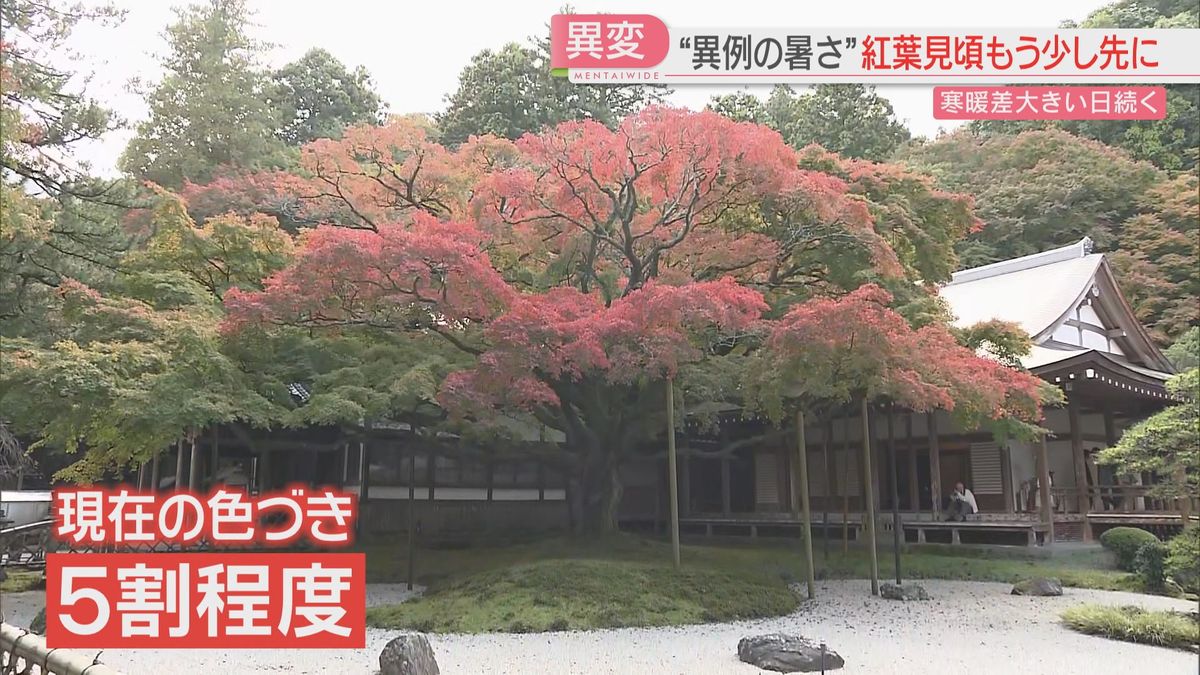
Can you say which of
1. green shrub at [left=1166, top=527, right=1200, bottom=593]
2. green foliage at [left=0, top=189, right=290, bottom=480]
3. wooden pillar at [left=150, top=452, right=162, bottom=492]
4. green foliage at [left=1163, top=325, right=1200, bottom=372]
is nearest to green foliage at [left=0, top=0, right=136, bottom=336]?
green foliage at [left=0, top=189, right=290, bottom=480]

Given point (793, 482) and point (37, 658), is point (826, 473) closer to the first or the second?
point (793, 482)

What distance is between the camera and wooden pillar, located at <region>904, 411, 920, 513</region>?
1340 centimetres

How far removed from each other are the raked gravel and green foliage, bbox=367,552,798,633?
0.73 ft

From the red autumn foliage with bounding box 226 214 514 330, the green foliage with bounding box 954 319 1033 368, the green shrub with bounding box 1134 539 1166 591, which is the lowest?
the green shrub with bounding box 1134 539 1166 591

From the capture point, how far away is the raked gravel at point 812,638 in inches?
245

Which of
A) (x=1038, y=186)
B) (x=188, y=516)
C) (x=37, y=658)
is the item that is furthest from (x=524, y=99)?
(x=37, y=658)

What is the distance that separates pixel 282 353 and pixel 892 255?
24.0 ft

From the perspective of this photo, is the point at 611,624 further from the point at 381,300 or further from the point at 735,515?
the point at 735,515

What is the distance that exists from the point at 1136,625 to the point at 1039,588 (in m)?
2.56

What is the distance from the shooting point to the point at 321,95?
30.2 metres

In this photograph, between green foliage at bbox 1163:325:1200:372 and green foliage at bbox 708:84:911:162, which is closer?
green foliage at bbox 1163:325:1200:372

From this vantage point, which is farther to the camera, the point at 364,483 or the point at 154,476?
the point at 154,476

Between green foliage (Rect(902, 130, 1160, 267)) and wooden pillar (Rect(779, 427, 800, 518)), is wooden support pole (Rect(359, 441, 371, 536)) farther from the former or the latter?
green foliage (Rect(902, 130, 1160, 267))
